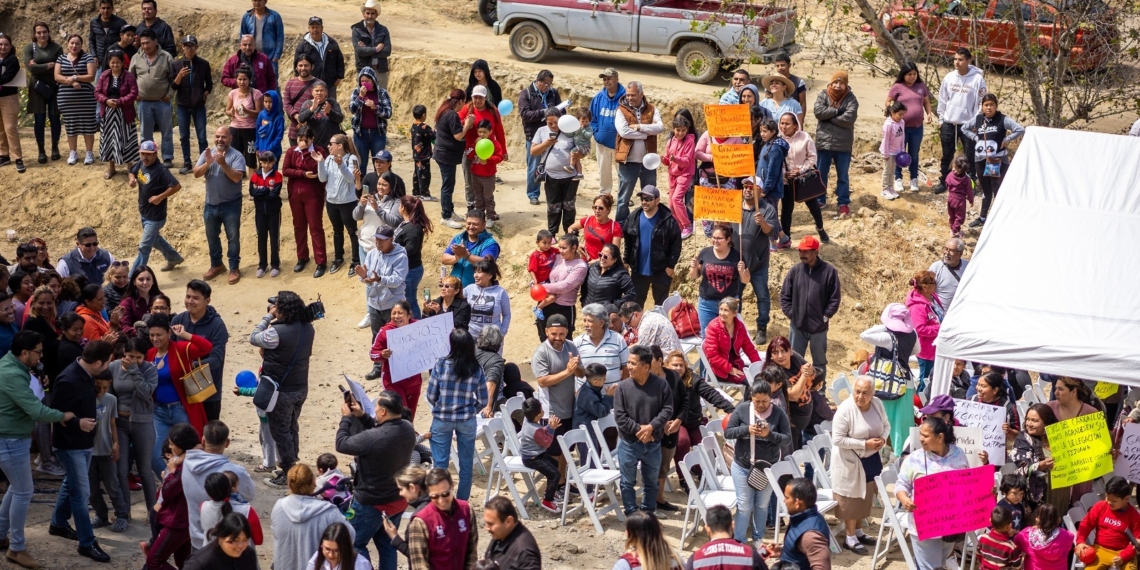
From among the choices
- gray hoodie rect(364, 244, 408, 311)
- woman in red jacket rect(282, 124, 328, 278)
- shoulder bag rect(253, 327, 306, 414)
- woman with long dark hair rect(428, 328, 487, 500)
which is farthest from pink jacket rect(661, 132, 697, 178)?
shoulder bag rect(253, 327, 306, 414)

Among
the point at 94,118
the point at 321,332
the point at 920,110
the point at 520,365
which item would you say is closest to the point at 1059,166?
the point at 920,110

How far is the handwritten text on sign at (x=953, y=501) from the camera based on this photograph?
8867mm

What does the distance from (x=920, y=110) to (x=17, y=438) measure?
11.3m

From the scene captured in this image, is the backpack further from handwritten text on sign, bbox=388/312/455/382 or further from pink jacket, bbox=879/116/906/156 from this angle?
pink jacket, bbox=879/116/906/156

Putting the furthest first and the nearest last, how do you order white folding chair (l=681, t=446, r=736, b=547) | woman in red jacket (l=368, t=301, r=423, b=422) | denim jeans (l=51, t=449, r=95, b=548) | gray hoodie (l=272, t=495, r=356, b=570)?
woman in red jacket (l=368, t=301, r=423, b=422), white folding chair (l=681, t=446, r=736, b=547), denim jeans (l=51, t=449, r=95, b=548), gray hoodie (l=272, t=495, r=356, b=570)

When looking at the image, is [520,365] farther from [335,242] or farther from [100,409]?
[100,409]

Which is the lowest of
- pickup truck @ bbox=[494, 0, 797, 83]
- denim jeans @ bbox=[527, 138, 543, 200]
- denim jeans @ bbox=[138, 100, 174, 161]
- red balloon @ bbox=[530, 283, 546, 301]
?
red balloon @ bbox=[530, 283, 546, 301]

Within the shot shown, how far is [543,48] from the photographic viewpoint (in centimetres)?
2030

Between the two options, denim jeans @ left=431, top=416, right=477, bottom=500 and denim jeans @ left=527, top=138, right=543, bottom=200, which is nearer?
denim jeans @ left=431, top=416, right=477, bottom=500

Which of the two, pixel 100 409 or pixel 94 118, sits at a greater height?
pixel 94 118

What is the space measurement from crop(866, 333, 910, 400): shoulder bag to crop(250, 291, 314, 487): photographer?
16.3ft

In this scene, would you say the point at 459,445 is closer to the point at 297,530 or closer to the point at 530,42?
the point at 297,530

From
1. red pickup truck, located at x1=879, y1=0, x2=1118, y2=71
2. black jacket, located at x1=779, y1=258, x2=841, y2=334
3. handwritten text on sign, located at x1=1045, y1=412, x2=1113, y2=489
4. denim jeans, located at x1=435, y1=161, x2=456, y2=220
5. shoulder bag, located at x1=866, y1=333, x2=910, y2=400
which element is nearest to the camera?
handwritten text on sign, located at x1=1045, y1=412, x2=1113, y2=489

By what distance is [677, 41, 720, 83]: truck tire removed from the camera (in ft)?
63.7
